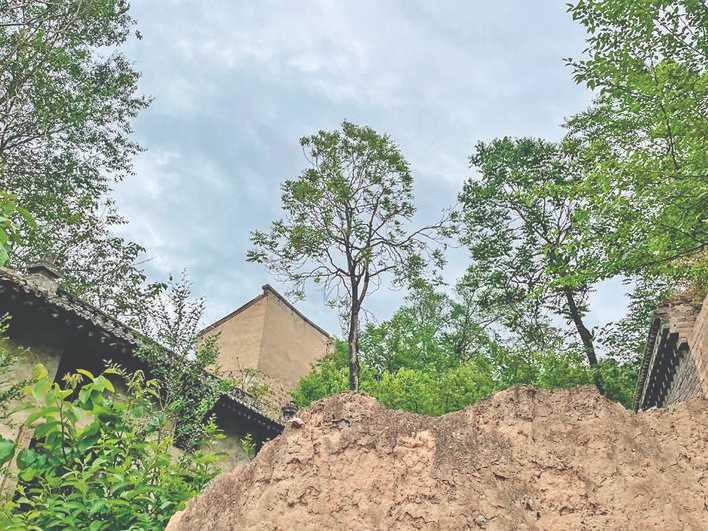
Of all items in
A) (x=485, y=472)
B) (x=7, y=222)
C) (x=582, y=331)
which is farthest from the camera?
(x=582, y=331)

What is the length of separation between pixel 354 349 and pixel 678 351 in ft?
33.2

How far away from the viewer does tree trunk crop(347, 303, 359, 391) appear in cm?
1609

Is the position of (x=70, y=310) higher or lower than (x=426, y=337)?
lower

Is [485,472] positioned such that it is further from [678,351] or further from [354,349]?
[354,349]

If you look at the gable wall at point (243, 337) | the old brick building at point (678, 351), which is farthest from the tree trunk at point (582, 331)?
the gable wall at point (243, 337)

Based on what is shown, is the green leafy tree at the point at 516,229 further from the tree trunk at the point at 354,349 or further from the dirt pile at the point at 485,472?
the dirt pile at the point at 485,472

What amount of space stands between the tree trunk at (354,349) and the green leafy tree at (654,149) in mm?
8555

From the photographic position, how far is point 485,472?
2342 millimetres

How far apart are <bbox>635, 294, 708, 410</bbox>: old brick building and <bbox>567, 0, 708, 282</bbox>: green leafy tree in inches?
19.0

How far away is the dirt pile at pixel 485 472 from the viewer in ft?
7.26

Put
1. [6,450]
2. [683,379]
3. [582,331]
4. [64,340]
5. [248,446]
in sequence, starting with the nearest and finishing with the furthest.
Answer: [6,450]
[683,379]
[248,446]
[64,340]
[582,331]

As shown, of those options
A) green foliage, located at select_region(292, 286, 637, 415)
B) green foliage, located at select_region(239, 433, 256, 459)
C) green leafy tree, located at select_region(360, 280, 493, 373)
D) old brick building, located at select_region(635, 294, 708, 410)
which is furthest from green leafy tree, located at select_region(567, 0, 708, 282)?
green leafy tree, located at select_region(360, 280, 493, 373)

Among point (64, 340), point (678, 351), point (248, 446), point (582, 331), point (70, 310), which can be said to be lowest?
point (248, 446)

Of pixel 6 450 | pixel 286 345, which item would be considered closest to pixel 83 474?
pixel 6 450
